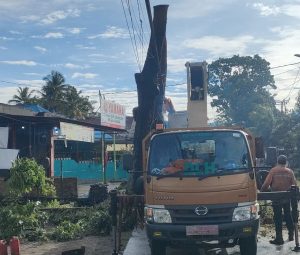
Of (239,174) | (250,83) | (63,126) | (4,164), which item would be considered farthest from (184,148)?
(250,83)

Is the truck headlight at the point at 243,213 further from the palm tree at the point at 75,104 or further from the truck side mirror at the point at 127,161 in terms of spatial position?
the palm tree at the point at 75,104

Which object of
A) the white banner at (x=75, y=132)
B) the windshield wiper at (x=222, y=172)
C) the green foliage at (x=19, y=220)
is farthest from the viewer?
the white banner at (x=75, y=132)

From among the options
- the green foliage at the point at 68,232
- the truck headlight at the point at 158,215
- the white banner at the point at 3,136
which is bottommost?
the green foliage at the point at 68,232

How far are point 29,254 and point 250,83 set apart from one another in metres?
62.5

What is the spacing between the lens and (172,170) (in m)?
7.00

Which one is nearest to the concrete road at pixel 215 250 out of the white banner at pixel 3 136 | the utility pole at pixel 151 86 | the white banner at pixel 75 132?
the utility pole at pixel 151 86

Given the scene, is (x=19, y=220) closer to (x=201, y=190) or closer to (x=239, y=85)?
(x=201, y=190)

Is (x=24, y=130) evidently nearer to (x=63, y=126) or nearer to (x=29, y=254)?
(x=63, y=126)

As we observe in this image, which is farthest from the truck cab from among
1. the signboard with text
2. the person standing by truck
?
the signboard with text

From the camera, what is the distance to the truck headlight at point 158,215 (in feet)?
21.7

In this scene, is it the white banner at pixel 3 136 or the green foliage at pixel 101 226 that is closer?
the green foliage at pixel 101 226

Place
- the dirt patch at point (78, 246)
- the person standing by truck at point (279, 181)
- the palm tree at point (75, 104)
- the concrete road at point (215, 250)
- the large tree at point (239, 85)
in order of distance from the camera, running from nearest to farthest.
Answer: the concrete road at point (215, 250)
the person standing by truck at point (279, 181)
the dirt patch at point (78, 246)
the palm tree at point (75, 104)
the large tree at point (239, 85)

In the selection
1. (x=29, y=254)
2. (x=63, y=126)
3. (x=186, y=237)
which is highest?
(x=63, y=126)

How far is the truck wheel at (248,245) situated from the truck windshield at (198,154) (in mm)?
1103
